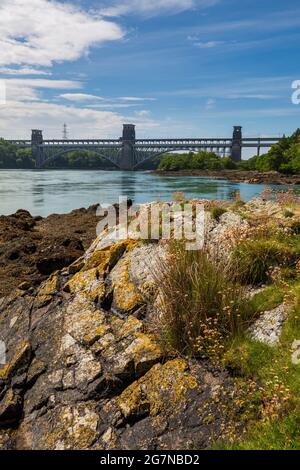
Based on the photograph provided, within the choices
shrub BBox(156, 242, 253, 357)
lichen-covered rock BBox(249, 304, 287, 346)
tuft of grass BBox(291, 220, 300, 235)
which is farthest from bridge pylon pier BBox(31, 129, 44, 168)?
lichen-covered rock BBox(249, 304, 287, 346)

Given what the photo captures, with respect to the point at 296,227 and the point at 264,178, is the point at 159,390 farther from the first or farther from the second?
the point at 264,178

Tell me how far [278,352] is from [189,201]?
5280 millimetres

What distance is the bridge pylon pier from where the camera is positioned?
150 meters

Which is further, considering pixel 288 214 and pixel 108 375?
pixel 288 214

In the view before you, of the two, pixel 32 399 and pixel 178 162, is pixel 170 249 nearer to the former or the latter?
pixel 32 399

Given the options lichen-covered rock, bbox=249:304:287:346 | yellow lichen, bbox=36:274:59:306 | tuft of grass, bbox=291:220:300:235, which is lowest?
yellow lichen, bbox=36:274:59:306

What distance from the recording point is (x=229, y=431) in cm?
466

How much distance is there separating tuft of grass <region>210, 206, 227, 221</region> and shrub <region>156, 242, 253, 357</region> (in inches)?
106

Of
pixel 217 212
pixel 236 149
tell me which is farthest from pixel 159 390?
pixel 236 149

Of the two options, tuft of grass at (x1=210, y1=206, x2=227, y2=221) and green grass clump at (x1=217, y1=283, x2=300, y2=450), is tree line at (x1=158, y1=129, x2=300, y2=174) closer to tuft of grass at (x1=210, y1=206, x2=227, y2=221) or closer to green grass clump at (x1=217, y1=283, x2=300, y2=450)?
tuft of grass at (x1=210, y1=206, x2=227, y2=221)

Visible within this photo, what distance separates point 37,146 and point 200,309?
15786 centimetres

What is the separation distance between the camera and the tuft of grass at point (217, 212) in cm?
896

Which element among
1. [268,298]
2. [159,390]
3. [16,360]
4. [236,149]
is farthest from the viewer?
[236,149]

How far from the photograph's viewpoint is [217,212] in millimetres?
9008
